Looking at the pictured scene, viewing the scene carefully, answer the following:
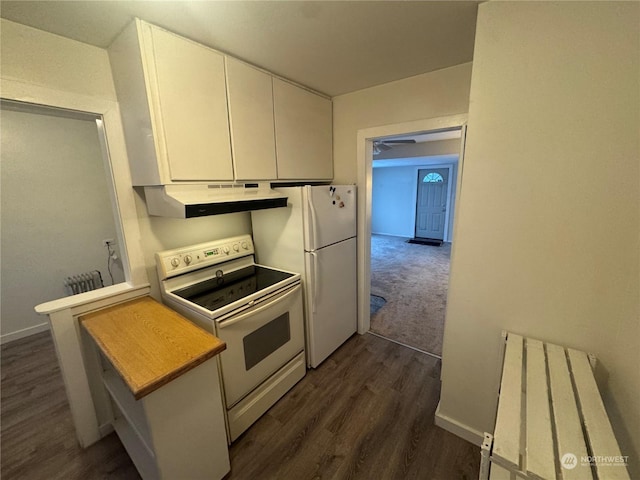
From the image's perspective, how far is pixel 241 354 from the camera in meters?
1.60

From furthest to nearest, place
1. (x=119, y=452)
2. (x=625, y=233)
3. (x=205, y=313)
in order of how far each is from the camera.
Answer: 1. (x=119, y=452)
2. (x=205, y=313)
3. (x=625, y=233)

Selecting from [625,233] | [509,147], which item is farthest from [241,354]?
[625,233]

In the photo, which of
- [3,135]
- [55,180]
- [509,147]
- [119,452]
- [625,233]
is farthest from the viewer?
[55,180]

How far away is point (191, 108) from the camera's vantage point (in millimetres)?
1444

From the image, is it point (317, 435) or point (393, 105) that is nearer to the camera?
point (317, 435)

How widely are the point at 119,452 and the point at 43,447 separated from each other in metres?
0.52

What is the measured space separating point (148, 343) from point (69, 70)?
1.53 meters

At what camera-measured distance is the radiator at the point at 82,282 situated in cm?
288

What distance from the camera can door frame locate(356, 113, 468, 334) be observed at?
1947 millimetres

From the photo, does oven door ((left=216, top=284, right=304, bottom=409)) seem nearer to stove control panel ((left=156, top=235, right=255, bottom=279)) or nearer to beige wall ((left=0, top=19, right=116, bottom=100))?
stove control panel ((left=156, top=235, right=255, bottom=279))

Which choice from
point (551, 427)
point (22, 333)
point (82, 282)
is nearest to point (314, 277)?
point (551, 427)

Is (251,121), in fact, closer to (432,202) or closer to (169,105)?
(169,105)

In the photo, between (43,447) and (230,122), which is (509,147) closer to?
(230,122)

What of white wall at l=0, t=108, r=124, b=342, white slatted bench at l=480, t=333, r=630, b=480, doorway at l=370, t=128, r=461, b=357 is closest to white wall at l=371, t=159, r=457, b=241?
doorway at l=370, t=128, r=461, b=357
